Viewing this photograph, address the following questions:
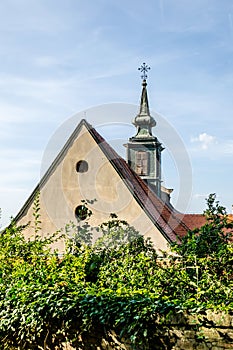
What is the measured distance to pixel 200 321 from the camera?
541 cm

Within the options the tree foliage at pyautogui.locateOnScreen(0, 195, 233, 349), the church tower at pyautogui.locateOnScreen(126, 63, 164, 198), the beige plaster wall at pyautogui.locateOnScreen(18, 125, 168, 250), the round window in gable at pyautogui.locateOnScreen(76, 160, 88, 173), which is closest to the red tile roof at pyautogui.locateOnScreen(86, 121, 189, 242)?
the beige plaster wall at pyautogui.locateOnScreen(18, 125, 168, 250)

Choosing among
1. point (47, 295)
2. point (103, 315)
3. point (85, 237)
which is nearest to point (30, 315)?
point (47, 295)

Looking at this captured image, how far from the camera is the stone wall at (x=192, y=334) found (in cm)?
533

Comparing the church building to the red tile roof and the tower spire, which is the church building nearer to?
the red tile roof

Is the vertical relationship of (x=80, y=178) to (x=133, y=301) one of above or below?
above

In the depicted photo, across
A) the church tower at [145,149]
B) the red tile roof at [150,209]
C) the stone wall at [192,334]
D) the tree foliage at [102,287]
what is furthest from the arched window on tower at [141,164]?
the stone wall at [192,334]

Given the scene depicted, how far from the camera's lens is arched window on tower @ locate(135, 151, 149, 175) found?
94.4 feet

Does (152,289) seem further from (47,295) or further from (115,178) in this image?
(115,178)

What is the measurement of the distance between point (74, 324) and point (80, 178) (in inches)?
471

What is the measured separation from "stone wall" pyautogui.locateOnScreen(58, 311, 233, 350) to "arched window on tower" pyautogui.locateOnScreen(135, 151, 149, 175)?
75.9ft

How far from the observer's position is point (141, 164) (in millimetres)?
28844

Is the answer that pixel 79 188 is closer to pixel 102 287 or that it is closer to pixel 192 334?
pixel 102 287

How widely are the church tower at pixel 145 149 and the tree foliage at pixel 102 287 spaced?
63.6 ft

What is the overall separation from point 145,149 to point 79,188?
12.3 metres
